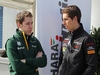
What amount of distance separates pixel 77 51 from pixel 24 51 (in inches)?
21.1

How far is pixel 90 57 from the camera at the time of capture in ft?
6.16

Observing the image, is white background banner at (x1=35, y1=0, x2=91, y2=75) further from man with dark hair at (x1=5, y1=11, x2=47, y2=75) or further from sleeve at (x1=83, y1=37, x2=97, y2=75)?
sleeve at (x1=83, y1=37, x2=97, y2=75)

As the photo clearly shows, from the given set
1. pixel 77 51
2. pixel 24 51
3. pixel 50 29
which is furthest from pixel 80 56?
pixel 50 29

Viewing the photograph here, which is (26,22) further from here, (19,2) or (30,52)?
(19,2)

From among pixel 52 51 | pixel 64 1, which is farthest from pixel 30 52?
pixel 64 1

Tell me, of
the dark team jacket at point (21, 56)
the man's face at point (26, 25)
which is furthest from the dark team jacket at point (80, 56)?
the man's face at point (26, 25)

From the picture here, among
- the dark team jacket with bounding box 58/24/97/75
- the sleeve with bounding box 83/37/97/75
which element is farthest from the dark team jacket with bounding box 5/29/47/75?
the sleeve with bounding box 83/37/97/75

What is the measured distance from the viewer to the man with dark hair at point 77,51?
1882 mm

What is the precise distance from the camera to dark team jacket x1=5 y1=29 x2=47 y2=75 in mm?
1995

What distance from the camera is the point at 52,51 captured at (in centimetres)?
257

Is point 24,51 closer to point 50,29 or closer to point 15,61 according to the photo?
point 15,61

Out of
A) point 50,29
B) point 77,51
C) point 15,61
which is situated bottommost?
point 15,61

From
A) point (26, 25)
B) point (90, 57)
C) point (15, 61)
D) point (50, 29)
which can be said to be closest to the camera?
point (90, 57)

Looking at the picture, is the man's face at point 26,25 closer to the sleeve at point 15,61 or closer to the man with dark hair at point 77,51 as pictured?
the sleeve at point 15,61
